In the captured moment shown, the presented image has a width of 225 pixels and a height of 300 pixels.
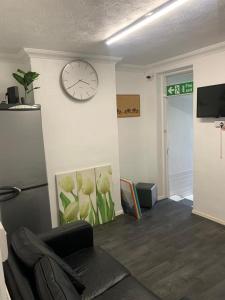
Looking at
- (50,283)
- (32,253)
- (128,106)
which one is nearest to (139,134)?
(128,106)

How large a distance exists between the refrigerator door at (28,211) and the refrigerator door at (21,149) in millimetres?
123

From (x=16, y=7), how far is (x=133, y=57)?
6.84ft

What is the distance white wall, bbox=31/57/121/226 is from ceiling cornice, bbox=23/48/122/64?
41 millimetres

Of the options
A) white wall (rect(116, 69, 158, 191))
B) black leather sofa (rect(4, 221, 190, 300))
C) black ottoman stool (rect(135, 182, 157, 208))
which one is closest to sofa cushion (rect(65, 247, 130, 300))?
black leather sofa (rect(4, 221, 190, 300))

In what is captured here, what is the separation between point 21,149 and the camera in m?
2.61

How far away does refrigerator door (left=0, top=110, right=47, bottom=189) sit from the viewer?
2518mm

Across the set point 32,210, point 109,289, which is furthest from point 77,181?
point 109,289

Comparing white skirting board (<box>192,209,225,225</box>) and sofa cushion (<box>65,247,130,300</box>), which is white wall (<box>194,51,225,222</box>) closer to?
white skirting board (<box>192,209,225,225</box>)

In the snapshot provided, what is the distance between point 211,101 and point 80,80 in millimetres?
1820

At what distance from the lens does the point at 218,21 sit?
231cm

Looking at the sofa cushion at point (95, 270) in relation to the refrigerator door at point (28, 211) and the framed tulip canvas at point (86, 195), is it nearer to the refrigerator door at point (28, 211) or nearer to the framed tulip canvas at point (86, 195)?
the refrigerator door at point (28, 211)

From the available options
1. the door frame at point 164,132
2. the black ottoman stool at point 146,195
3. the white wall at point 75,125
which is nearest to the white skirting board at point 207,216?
the black ottoman stool at point 146,195

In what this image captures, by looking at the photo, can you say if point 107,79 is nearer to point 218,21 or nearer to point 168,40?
point 168,40

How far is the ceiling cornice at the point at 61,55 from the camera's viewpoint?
292cm
